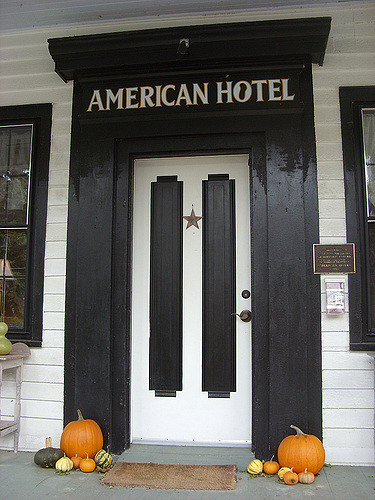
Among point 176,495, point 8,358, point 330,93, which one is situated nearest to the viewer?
point 176,495

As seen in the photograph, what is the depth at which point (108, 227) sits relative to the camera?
394 centimetres

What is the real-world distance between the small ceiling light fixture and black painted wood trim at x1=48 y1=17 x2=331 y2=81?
0.09m

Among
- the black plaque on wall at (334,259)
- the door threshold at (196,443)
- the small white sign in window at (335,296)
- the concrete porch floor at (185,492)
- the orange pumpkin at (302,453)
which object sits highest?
the black plaque on wall at (334,259)

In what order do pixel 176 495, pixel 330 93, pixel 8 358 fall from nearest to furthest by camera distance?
pixel 176 495, pixel 8 358, pixel 330 93

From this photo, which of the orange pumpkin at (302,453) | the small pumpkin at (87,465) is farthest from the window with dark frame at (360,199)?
the small pumpkin at (87,465)

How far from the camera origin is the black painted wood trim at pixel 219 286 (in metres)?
3.96

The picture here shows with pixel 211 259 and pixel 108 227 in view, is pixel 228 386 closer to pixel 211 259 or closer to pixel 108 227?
pixel 211 259

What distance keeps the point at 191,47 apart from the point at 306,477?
3552 mm

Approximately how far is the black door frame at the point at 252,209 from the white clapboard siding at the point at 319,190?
10cm

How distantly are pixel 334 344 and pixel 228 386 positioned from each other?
983mm

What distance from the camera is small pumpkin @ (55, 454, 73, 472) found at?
347 cm

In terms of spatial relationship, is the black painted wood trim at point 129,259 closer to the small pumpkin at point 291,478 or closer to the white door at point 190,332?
the white door at point 190,332

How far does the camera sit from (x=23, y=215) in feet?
13.8

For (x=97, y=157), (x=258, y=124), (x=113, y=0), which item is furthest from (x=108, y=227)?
(x=113, y=0)
